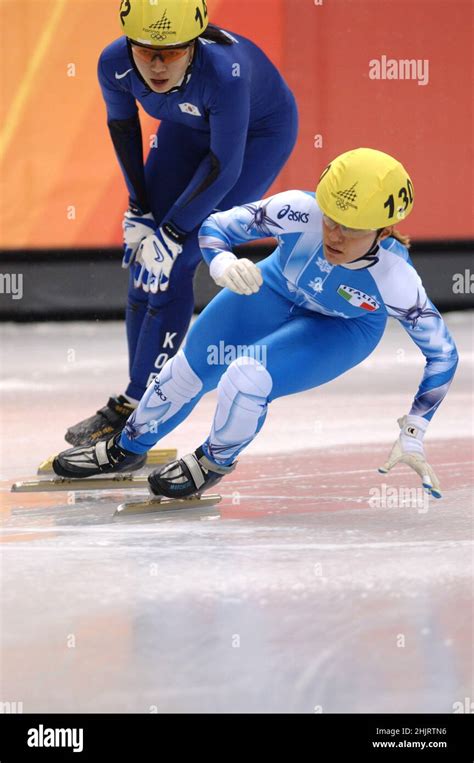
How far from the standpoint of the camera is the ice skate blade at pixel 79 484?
423 cm

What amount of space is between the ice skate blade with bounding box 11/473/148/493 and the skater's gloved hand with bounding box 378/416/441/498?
3.17ft

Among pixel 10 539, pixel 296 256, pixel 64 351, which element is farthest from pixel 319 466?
pixel 64 351

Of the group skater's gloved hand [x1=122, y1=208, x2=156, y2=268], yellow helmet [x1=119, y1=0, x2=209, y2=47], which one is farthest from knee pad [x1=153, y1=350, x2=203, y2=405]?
yellow helmet [x1=119, y1=0, x2=209, y2=47]

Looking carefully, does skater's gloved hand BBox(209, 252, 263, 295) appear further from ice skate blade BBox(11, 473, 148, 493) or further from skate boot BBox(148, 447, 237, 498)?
ice skate blade BBox(11, 473, 148, 493)

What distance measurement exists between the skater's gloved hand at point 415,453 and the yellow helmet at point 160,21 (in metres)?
1.45

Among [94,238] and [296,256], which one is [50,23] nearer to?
[94,238]

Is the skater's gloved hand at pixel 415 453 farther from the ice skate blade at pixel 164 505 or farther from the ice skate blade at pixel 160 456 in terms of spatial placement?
the ice skate blade at pixel 160 456

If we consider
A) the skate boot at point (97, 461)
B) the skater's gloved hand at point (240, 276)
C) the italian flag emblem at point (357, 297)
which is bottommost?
the skate boot at point (97, 461)

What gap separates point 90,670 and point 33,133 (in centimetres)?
687

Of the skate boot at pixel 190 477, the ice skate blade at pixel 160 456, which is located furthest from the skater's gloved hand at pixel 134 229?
the skate boot at pixel 190 477

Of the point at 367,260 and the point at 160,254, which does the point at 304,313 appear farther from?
the point at 160,254

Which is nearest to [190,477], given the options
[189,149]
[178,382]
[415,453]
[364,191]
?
[178,382]

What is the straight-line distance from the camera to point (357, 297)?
3.78m
